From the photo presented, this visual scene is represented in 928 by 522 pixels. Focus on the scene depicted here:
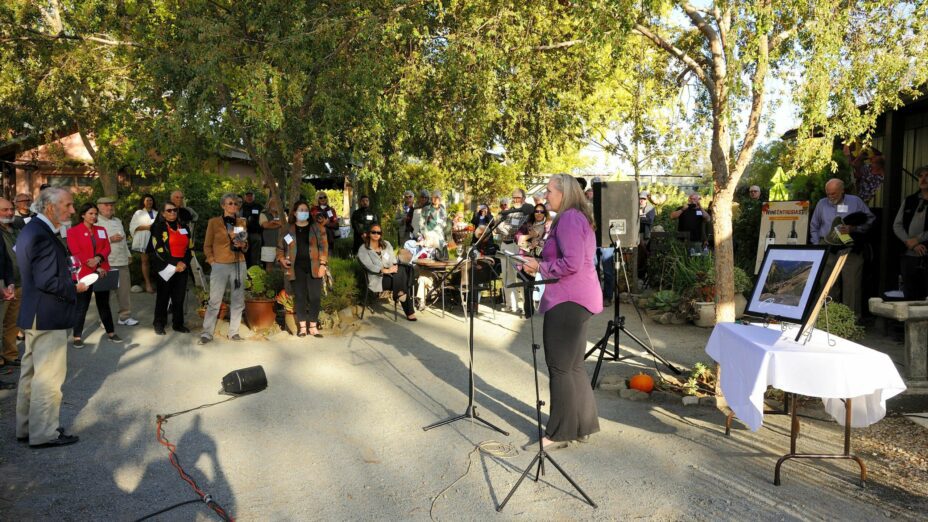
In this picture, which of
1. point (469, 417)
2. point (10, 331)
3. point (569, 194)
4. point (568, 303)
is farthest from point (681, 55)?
point (10, 331)

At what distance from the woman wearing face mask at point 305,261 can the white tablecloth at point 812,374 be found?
20.2ft

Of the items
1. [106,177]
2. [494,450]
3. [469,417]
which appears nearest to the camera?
[494,450]

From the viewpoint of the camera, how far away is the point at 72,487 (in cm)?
448

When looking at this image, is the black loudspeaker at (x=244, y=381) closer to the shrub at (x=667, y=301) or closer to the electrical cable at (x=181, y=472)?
the electrical cable at (x=181, y=472)

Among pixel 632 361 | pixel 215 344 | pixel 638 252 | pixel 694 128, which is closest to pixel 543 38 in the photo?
pixel 694 128

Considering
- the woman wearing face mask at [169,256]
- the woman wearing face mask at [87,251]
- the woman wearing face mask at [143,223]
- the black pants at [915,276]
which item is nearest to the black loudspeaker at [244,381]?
the woman wearing face mask at [87,251]

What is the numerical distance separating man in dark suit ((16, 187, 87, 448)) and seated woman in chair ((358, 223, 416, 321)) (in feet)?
18.6

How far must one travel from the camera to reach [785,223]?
33.6 feet

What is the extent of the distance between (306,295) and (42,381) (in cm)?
447

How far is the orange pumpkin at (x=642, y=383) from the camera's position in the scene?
6.56 metres

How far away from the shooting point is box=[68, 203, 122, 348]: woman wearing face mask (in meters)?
7.77

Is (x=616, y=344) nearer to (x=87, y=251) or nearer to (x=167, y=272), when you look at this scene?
(x=167, y=272)

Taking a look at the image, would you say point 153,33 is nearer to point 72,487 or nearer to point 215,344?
point 215,344

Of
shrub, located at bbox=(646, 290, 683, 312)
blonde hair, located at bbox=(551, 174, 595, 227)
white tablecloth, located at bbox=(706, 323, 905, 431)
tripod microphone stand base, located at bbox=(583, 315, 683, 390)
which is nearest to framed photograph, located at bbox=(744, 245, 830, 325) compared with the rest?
white tablecloth, located at bbox=(706, 323, 905, 431)
